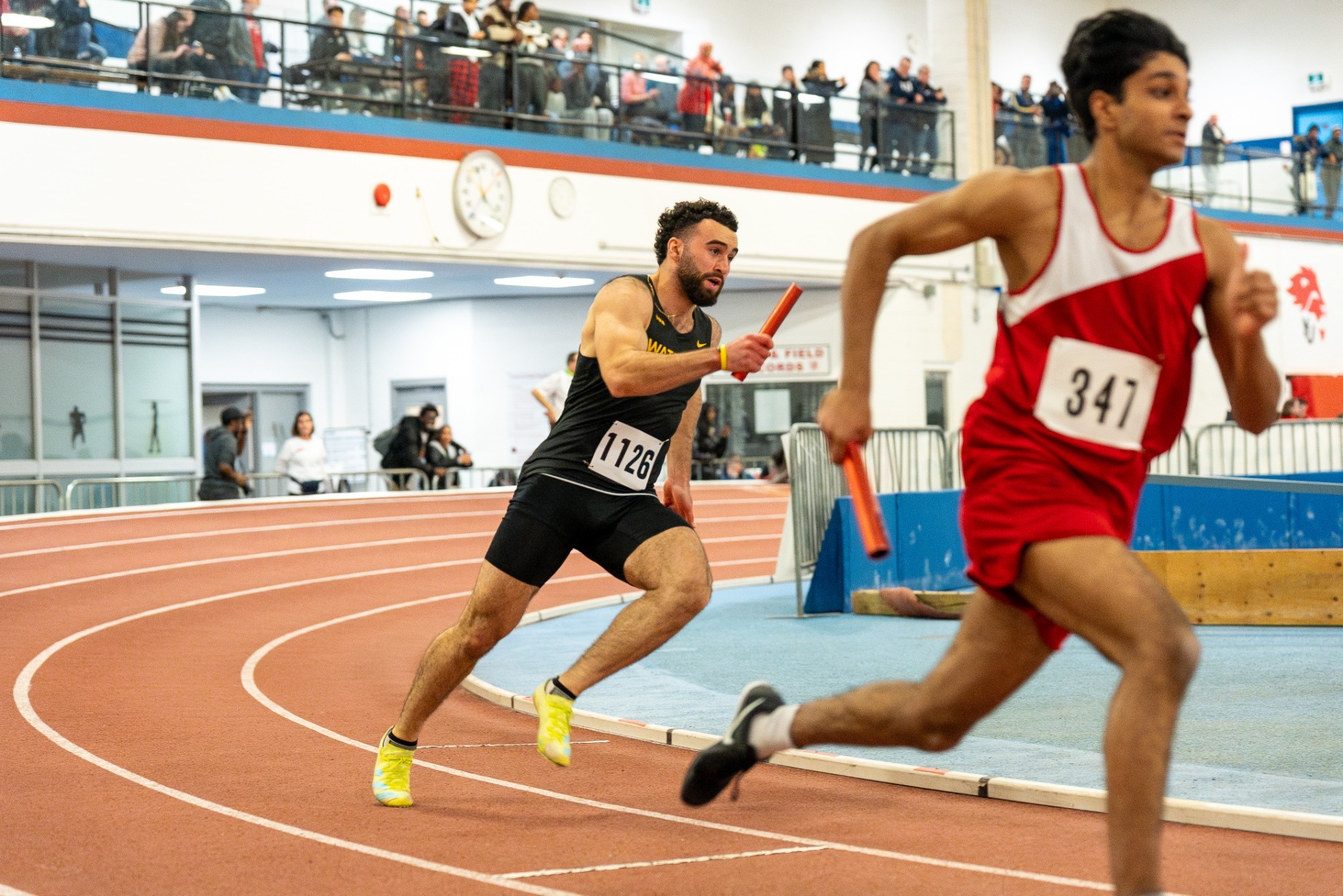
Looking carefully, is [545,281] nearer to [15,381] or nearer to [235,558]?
[15,381]

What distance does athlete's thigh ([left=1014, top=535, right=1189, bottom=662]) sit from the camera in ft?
10.3

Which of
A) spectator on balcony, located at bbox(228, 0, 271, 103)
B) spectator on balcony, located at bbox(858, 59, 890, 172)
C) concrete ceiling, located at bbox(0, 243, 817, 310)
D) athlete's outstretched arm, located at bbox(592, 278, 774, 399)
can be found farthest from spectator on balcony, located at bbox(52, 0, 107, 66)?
athlete's outstretched arm, located at bbox(592, 278, 774, 399)

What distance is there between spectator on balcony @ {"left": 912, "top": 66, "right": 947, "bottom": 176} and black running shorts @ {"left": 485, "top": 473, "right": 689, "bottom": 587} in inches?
868

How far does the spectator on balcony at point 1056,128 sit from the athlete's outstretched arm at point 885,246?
2457 cm

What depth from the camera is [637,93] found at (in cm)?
2272

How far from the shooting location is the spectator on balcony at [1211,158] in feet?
98.8

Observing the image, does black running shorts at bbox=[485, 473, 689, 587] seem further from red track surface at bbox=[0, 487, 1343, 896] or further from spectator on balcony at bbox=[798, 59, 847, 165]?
spectator on balcony at bbox=[798, 59, 847, 165]

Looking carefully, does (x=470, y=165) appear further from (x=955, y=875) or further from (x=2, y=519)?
(x=955, y=875)

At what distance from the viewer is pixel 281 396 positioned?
29.2m

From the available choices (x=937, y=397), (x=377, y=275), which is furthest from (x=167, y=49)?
(x=937, y=397)

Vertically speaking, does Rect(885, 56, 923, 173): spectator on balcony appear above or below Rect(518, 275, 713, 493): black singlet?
above

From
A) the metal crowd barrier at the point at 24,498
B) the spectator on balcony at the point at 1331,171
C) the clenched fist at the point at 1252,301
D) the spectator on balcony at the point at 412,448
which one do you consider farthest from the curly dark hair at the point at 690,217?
the spectator on balcony at the point at 1331,171

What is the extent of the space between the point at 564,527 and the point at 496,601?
356mm

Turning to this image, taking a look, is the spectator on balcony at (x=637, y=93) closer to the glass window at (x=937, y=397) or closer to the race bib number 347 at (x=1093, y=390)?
→ the glass window at (x=937, y=397)
